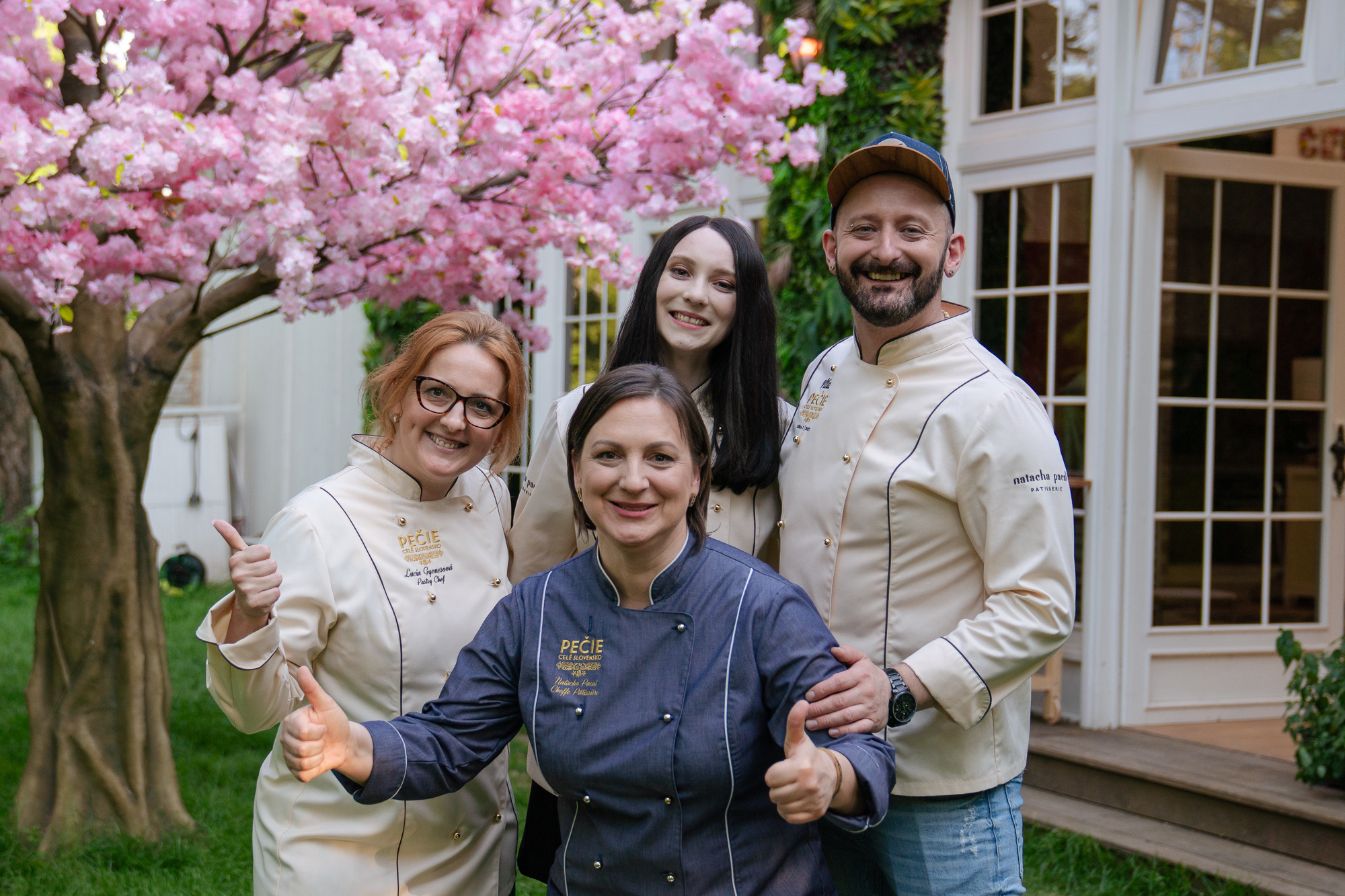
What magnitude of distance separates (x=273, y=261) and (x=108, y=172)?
2.15 feet

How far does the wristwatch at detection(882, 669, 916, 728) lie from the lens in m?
1.76

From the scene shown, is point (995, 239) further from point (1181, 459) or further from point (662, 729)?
point (662, 729)

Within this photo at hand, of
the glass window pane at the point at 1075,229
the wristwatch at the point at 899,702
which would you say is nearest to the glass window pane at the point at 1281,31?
the glass window pane at the point at 1075,229

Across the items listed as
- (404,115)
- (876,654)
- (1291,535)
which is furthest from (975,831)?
(1291,535)

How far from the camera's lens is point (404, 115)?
127 inches

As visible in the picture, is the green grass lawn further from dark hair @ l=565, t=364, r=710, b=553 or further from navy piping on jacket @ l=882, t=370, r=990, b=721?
dark hair @ l=565, t=364, r=710, b=553

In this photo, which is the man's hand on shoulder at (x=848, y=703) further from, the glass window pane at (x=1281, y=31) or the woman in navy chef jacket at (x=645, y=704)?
the glass window pane at (x=1281, y=31)

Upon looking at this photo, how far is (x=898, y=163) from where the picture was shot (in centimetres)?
197

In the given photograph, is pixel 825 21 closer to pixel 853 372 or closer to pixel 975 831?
pixel 853 372

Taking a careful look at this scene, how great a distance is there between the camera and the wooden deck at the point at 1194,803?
3.50 m

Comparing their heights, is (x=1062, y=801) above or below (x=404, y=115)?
below

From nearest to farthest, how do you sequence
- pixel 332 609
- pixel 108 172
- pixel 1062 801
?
1. pixel 332 609
2. pixel 108 172
3. pixel 1062 801

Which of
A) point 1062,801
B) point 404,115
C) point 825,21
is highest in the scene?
point 825,21

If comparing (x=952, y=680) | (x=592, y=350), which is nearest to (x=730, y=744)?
(x=952, y=680)
